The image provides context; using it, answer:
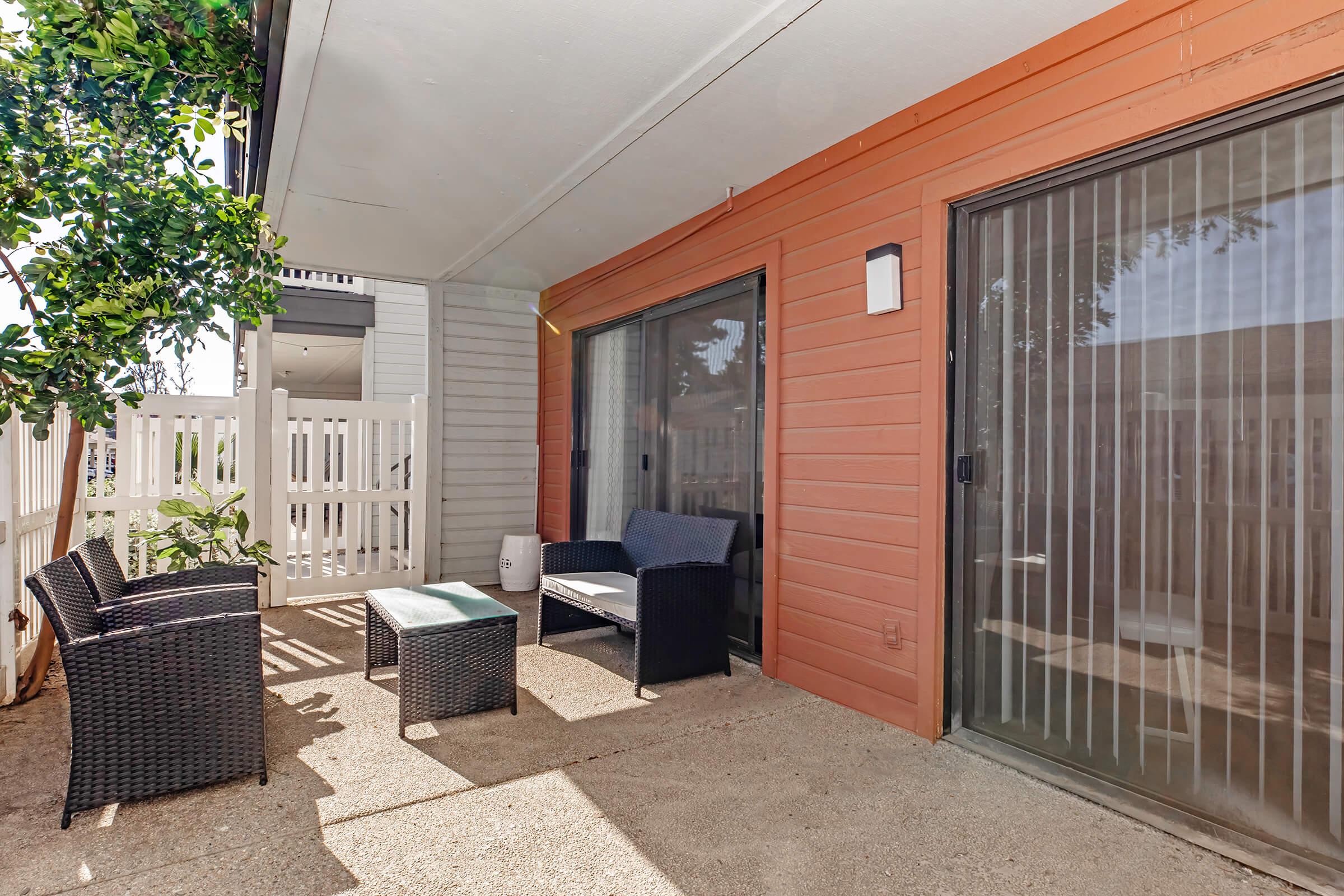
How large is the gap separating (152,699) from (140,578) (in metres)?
1.27

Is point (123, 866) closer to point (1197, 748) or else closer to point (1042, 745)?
point (1042, 745)

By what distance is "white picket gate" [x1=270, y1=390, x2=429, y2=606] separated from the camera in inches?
197

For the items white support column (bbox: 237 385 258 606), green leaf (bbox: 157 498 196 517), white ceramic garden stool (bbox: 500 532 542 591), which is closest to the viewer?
green leaf (bbox: 157 498 196 517)

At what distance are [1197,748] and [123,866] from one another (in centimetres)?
296

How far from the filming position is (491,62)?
2652 mm

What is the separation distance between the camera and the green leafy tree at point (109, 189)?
242 centimetres

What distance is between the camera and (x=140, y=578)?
319 centimetres

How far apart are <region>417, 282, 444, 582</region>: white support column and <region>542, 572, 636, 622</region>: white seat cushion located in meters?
1.99

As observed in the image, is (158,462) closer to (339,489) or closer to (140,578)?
(339,489)

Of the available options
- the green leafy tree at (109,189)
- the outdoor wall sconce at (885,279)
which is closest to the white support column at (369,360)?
the green leafy tree at (109,189)

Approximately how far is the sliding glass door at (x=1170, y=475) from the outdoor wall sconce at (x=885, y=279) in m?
0.26

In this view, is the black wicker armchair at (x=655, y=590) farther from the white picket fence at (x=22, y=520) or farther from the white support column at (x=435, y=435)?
the white picket fence at (x=22, y=520)

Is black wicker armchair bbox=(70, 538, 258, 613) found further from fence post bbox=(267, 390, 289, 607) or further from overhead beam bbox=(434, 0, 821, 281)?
overhead beam bbox=(434, 0, 821, 281)

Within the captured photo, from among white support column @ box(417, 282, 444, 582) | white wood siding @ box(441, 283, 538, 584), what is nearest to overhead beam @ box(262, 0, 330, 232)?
white support column @ box(417, 282, 444, 582)
